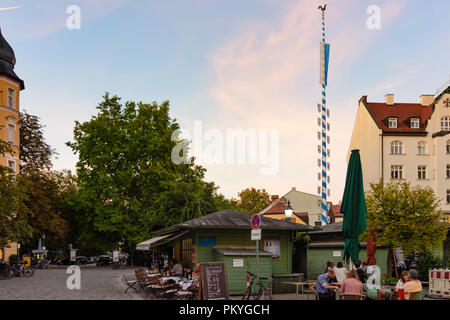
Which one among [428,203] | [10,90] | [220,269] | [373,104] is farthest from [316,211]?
[220,269]

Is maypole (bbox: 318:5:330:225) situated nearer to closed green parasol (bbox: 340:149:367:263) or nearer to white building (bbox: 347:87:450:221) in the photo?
closed green parasol (bbox: 340:149:367:263)

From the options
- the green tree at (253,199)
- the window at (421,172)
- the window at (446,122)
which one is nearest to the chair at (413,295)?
the window at (421,172)

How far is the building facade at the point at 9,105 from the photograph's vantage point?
47.2 m

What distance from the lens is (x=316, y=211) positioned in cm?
9294

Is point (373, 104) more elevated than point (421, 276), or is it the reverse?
point (373, 104)

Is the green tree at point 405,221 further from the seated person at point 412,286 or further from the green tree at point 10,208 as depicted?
the green tree at point 10,208

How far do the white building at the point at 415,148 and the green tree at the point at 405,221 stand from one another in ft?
88.6

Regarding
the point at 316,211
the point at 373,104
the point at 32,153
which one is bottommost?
the point at 316,211

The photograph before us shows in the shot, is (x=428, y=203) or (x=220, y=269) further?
(x=428, y=203)

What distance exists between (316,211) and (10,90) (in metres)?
58.5

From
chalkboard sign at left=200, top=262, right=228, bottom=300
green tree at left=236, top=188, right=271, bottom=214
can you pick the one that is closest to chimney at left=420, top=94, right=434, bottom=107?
chalkboard sign at left=200, top=262, right=228, bottom=300
